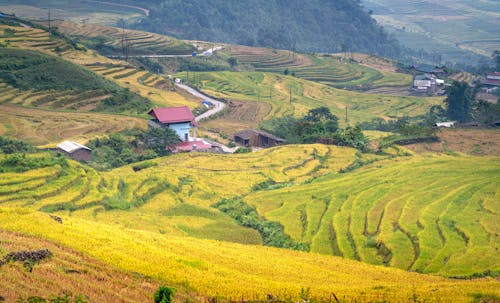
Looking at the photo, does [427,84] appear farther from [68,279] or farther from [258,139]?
[68,279]

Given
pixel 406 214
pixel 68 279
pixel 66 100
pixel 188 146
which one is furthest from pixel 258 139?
pixel 68 279

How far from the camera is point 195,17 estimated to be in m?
143

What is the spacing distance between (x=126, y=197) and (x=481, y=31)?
15867 cm

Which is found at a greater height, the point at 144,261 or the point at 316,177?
the point at 144,261

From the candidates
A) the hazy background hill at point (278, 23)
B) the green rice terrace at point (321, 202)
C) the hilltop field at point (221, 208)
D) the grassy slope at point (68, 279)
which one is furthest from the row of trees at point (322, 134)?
the hazy background hill at point (278, 23)

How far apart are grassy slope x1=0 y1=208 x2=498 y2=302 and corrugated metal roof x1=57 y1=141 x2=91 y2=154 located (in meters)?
20.4

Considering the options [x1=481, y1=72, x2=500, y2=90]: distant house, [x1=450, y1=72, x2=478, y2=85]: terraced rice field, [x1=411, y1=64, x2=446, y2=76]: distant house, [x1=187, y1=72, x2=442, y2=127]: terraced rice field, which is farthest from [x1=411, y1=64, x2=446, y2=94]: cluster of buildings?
[x1=481, y1=72, x2=500, y2=90]: distant house

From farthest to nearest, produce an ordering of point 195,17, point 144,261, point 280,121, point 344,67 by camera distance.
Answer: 1. point 195,17
2. point 344,67
3. point 280,121
4. point 144,261

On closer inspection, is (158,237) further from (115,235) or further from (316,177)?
(316,177)

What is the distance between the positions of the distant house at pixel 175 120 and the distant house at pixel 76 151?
807 centimetres

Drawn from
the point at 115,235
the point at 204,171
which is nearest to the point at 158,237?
the point at 115,235

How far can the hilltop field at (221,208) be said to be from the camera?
50.7 feet

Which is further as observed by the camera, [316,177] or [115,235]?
[316,177]

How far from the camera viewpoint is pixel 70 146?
41.1 meters
